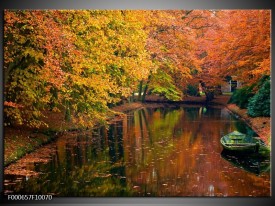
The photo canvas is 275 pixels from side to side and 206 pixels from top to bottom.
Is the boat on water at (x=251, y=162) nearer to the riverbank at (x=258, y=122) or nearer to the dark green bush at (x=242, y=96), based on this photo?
the riverbank at (x=258, y=122)

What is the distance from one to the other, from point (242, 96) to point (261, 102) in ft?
5.04

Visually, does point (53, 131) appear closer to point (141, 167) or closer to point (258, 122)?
point (141, 167)

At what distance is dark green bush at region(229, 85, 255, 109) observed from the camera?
1844 cm

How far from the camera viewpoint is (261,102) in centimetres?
1748

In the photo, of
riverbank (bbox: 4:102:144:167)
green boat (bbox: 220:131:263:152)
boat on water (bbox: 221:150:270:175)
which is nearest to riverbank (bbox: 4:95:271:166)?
riverbank (bbox: 4:102:144:167)

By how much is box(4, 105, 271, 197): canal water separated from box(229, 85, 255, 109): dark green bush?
91 cm

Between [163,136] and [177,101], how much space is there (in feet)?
5.06

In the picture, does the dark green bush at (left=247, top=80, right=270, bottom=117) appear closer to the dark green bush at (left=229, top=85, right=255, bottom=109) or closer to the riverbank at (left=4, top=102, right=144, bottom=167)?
the dark green bush at (left=229, top=85, right=255, bottom=109)

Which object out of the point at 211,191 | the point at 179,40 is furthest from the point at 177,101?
the point at 211,191

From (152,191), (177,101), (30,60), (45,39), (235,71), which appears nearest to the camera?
(152,191)

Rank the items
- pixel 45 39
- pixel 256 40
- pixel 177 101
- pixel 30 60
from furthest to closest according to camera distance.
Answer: pixel 177 101 → pixel 256 40 → pixel 30 60 → pixel 45 39

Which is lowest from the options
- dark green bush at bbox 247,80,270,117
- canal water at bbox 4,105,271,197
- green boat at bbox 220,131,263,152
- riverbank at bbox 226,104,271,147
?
canal water at bbox 4,105,271,197

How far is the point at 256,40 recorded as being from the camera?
1636 cm

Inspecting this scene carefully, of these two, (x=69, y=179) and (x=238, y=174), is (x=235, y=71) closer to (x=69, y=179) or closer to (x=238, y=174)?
(x=238, y=174)
